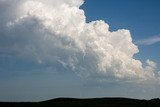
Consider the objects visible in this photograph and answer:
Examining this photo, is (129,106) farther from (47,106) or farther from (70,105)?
(47,106)

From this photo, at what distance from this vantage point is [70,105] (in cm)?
19238

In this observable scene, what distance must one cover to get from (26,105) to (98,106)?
1814 inches

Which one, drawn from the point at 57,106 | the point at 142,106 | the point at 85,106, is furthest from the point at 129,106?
the point at 57,106

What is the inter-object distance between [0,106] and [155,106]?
9032 centimetres

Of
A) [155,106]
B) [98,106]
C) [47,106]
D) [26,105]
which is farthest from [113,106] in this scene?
[26,105]

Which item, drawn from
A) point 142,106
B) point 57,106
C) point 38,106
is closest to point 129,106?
point 142,106

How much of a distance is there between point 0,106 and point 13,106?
27.0 feet

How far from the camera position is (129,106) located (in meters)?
188

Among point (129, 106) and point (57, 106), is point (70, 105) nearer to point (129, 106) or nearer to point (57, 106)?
point (57, 106)

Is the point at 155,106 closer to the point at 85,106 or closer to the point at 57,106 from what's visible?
the point at 85,106

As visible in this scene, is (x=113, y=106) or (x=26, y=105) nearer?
(x=113, y=106)

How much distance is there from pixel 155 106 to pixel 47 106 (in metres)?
63.1

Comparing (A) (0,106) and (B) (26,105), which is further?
(B) (26,105)

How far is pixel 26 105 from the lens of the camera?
19975cm
